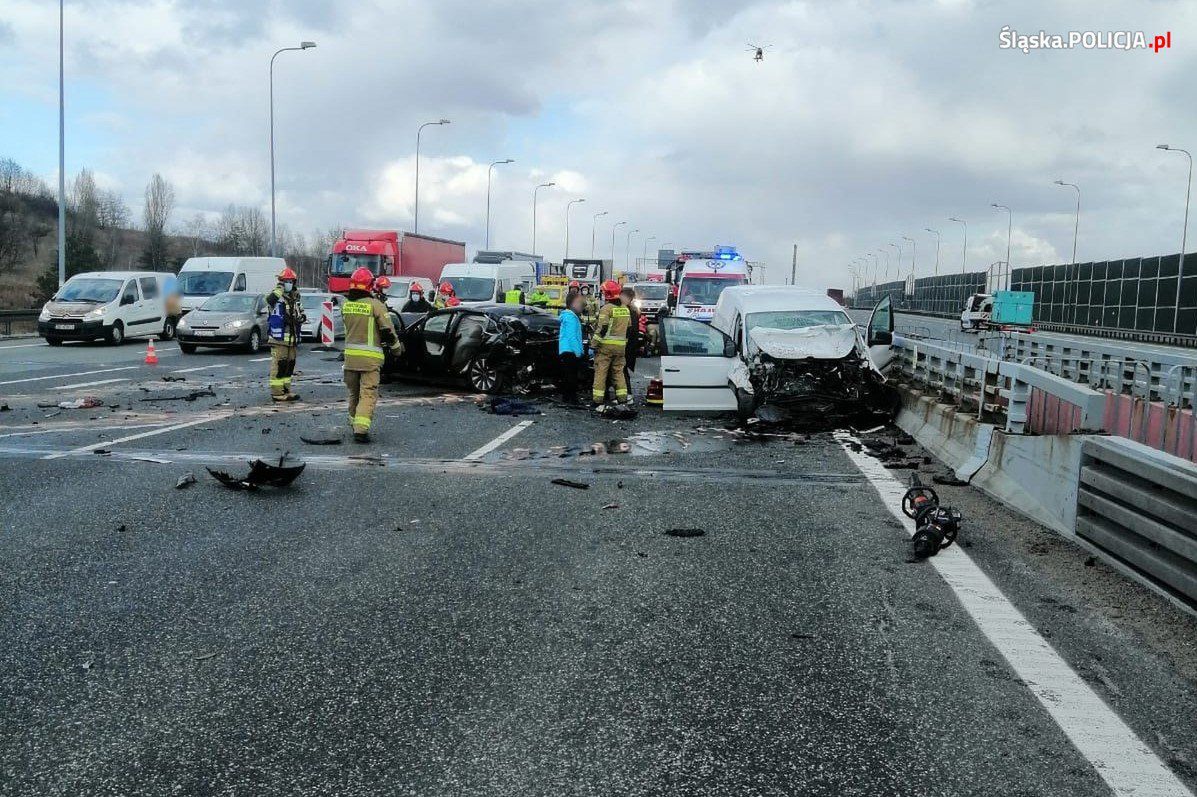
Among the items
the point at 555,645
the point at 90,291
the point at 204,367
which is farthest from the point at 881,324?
the point at 90,291

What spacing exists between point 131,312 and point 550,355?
15.9 metres

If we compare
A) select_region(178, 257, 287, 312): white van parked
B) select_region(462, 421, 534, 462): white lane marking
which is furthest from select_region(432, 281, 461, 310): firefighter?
select_region(462, 421, 534, 462): white lane marking

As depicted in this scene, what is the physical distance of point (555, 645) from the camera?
4750 millimetres

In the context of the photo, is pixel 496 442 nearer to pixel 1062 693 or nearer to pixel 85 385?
pixel 1062 693

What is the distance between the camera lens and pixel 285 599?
17.8 feet

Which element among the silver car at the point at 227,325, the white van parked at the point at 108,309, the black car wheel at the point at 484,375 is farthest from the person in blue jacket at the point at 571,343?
the white van parked at the point at 108,309

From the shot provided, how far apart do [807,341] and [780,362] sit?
2.09 ft

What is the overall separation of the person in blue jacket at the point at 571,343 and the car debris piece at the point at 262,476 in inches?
296

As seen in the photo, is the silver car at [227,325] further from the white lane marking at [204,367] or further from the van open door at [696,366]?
the van open door at [696,366]

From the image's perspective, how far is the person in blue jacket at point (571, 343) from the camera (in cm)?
1584

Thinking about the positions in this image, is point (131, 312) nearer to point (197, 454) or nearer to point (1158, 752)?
point (197, 454)

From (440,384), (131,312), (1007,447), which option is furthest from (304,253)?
(1007,447)

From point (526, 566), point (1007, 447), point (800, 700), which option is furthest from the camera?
point (1007, 447)

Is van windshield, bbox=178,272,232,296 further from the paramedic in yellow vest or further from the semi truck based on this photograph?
the paramedic in yellow vest
